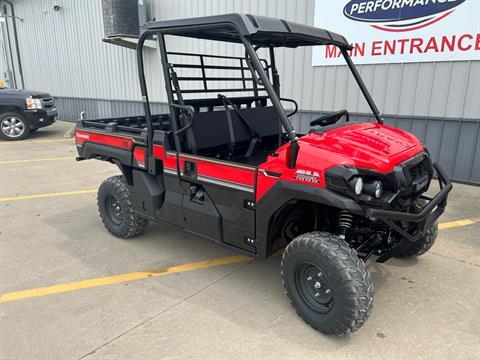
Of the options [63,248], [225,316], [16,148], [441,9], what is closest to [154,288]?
[225,316]

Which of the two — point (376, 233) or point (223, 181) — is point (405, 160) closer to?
point (376, 233)

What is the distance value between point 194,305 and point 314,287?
0.96 metres

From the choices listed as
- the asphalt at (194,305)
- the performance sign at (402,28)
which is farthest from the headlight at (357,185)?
the performance sign at (402,28)

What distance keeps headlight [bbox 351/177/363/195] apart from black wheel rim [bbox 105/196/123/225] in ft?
9.02

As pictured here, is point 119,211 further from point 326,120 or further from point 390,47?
point 390,47

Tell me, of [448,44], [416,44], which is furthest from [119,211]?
[448,44]

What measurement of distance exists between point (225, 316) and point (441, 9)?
5693mm


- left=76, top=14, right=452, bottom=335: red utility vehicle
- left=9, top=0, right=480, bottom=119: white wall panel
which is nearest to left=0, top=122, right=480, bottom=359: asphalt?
left=76, top=14, right=452, bottom=335: red utility vehicle

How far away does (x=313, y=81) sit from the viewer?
7.59 m

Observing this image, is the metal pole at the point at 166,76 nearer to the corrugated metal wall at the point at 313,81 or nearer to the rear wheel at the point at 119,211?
the rear wheel at the point at 119,211

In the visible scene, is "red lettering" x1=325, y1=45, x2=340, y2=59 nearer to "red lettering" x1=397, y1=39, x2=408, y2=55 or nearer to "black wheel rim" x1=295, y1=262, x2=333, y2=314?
"red lettering" x1=397, y1=39, x2=408, y2=55

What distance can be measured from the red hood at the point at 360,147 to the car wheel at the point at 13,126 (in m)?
10.2

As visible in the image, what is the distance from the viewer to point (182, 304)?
3049 millimetres

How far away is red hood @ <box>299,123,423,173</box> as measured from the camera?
2.50m
